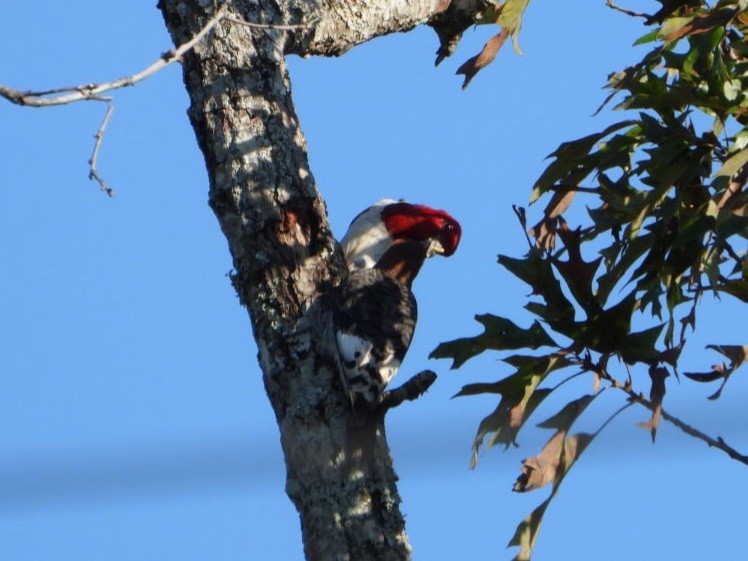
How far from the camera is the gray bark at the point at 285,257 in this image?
3432 mm

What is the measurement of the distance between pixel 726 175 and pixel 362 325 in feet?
4.75

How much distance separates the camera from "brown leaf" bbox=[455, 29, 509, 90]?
373 centimetres

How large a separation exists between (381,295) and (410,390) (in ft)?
2.85

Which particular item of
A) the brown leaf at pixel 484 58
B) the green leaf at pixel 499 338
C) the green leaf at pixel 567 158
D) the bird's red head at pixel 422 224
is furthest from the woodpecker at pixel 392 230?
the green leaf at pixel 499 338

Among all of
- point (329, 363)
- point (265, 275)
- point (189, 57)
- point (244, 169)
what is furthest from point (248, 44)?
point (329, 363)

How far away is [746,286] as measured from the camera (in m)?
3.12

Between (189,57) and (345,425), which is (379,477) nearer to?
(345,425)

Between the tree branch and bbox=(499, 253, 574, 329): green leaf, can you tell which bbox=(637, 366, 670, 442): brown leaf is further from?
the tree branch

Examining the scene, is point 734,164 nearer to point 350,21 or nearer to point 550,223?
point 550,223

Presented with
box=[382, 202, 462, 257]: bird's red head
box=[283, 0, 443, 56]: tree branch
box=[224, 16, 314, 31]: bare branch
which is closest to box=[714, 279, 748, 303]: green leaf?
box=[224, 16, 314, 31]: bare branch

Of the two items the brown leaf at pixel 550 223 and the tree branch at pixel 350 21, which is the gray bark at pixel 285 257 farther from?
the brown leaf at pixel 550 223

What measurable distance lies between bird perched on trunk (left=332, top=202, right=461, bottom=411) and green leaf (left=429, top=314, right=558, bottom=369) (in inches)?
18.0

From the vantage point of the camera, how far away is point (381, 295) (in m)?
4.32

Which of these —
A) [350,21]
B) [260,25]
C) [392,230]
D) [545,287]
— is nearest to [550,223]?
[545,287]
